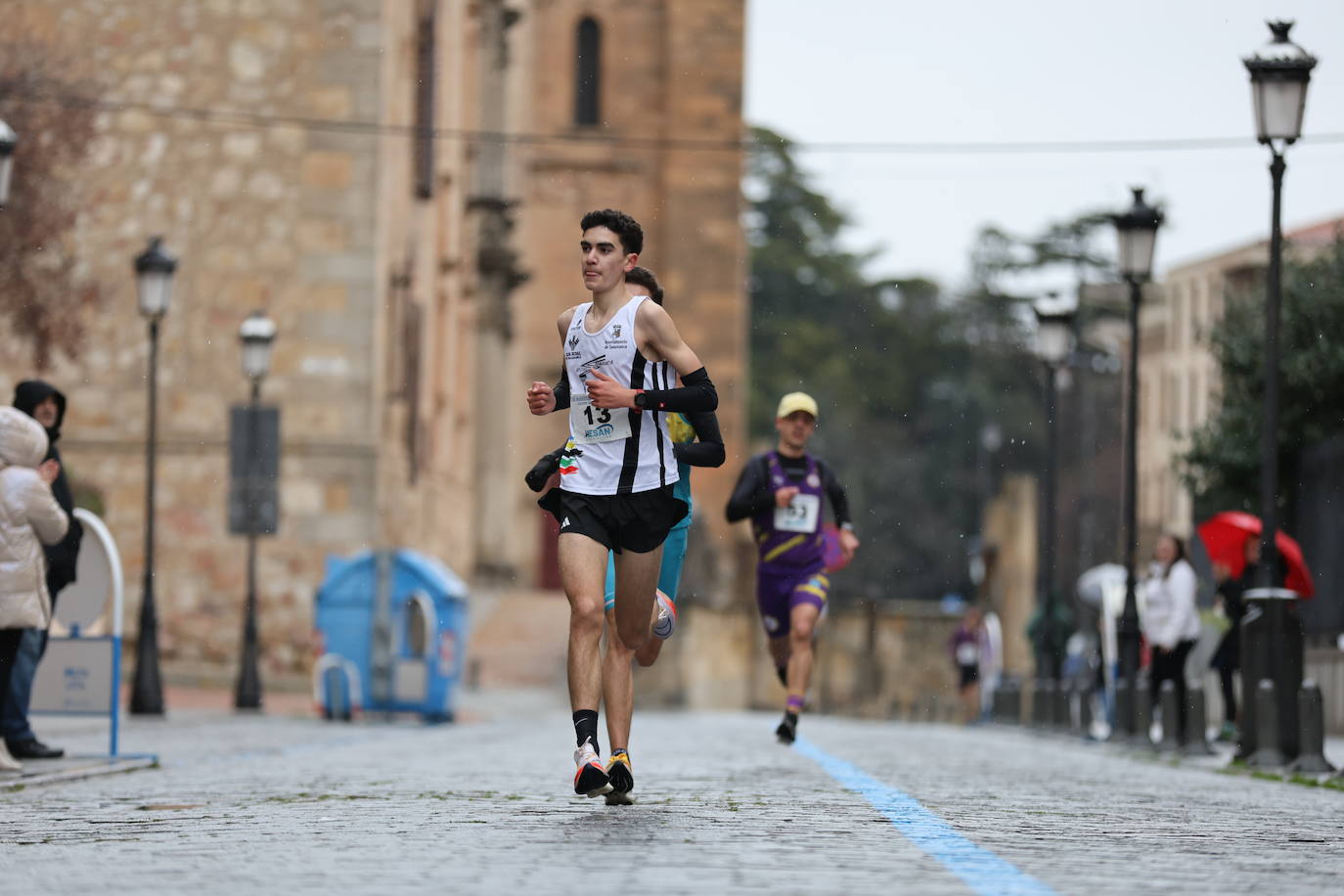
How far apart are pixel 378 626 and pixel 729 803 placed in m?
16.1

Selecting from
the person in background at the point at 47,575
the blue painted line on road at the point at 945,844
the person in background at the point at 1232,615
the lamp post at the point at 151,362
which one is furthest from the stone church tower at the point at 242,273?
the blue painted line on road at the point at 945,844

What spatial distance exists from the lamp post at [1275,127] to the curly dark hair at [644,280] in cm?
798

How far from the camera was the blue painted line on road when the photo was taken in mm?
6732

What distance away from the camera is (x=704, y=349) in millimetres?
58719

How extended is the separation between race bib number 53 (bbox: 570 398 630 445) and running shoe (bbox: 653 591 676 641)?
0.66 m

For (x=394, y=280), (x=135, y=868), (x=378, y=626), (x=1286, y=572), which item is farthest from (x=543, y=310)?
(x=135, y=868)

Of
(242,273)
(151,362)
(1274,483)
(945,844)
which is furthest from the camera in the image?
(242,273)

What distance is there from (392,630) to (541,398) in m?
16.6

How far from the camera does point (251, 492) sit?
86.0ft

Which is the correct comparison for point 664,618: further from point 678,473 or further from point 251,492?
point 251,492

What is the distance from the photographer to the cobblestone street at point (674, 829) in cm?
693

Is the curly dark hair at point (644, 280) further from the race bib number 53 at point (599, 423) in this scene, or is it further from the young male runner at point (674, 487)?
the race bib number 53 at point (599, 423)

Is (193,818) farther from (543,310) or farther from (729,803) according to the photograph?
(543,310)

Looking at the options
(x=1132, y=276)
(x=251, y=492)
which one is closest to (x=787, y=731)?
(x=1132, y=276)
